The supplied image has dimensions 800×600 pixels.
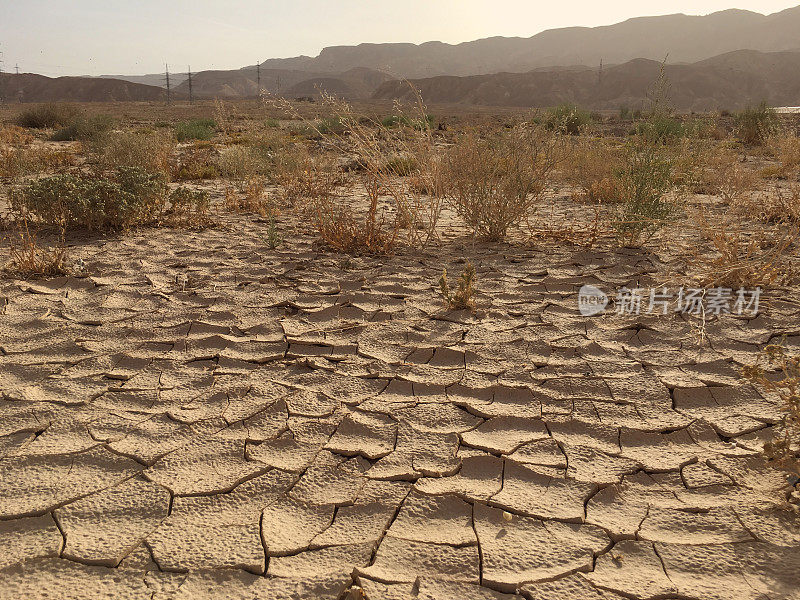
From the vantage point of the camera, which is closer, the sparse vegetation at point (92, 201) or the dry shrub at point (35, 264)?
the dry shrub at point (35, 264)

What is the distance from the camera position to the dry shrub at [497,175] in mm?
4660

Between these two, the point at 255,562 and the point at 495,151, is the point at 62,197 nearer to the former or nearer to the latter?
the point at 495,151

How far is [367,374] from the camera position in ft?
9.15

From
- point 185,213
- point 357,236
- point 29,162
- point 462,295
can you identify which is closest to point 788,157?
point 357,236

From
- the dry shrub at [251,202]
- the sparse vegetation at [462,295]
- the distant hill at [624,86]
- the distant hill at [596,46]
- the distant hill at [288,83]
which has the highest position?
the distant hill at [596,46]

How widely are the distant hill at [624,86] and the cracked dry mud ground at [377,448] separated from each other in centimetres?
5104

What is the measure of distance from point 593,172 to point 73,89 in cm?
8083

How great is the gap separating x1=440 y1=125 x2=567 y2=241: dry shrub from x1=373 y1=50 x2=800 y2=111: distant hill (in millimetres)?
48890

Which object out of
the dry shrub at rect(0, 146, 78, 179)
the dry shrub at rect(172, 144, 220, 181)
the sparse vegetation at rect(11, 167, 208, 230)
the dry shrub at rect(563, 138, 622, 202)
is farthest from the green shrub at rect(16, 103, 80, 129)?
the dry shrub at rect(563, 138, 622, 202)

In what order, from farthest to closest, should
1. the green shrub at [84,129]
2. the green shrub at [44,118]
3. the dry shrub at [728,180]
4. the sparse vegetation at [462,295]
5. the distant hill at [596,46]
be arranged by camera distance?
the distant hill at [596,46] < the green shrub at [44,118] < the green shrub at [84,129] < the dry shrub at [728,180] < the sparse vegetation at [462,295]

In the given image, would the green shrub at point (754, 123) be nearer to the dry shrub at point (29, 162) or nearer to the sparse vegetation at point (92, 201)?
the sparse vegetation at point (92, 201)

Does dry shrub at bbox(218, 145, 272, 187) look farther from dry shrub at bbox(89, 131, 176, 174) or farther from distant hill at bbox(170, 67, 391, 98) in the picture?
distant hill at bbox(170, 67, 391, 98)

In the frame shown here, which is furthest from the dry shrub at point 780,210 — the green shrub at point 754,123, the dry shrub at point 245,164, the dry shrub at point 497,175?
the green shrub at point 754,123

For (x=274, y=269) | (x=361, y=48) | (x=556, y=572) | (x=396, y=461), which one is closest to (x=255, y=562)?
(x=396, y=461)
